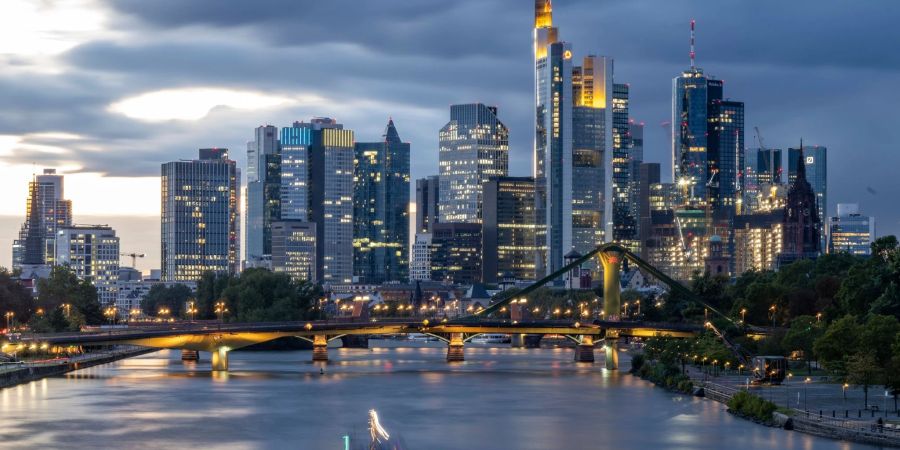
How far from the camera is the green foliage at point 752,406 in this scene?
8731 cm

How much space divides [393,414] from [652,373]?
120ft

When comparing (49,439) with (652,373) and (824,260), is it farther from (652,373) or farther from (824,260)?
(824,260)

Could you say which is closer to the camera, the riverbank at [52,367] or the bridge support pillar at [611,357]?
the riverbank at [52,367]

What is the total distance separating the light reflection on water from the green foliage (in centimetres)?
95

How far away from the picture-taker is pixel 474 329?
15688 centimetres

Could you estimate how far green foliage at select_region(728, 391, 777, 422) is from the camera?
87.3 meters

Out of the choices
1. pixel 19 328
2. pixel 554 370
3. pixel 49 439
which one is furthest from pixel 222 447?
pixel 19 328

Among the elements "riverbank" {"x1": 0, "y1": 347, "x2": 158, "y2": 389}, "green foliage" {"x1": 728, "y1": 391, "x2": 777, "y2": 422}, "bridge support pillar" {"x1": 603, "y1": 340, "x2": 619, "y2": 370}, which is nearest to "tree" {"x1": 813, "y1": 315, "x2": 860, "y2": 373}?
"green foliage" {"x1": 728, "y1": 391, "x2": 777, "y2": 422}

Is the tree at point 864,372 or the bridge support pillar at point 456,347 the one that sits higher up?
the tree at point 864,372

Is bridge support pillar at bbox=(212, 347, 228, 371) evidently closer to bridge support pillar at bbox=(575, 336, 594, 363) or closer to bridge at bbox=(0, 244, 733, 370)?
bridge at bbox=(0, 244, 733, 370)

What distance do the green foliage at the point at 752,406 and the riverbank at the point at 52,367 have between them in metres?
52.7

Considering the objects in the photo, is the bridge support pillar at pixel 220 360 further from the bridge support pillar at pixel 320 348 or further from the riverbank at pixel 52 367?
the bridge support pillar at pixel 320 348

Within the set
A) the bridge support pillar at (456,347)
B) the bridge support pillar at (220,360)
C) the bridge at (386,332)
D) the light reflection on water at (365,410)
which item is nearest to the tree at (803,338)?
the light reflection on water at (365,410)

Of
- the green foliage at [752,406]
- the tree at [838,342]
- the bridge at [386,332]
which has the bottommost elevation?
the green foliage at [752,406]
